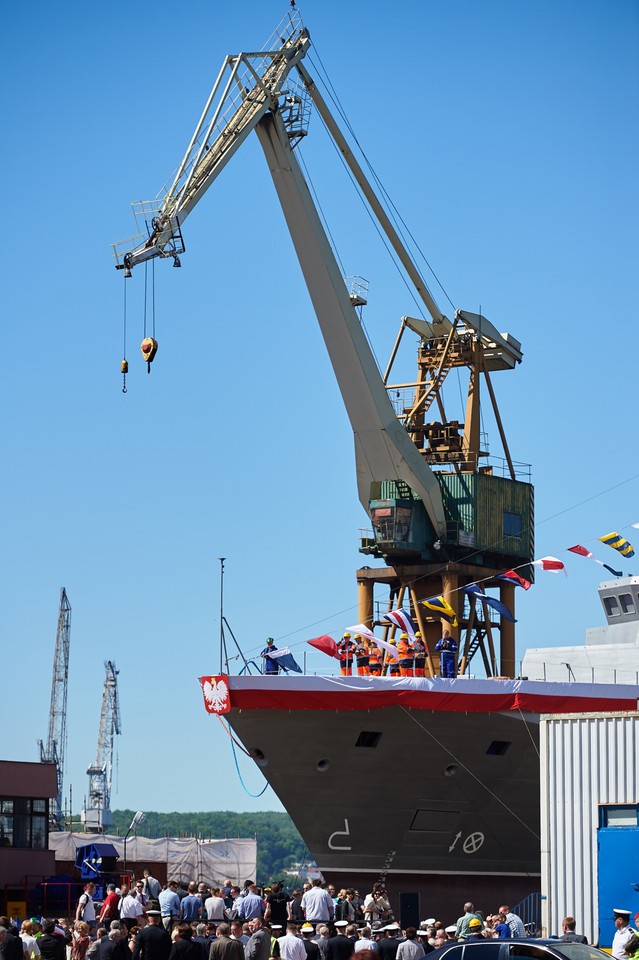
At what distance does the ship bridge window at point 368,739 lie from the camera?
37531 mm

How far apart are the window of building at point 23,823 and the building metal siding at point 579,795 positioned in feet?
56.9

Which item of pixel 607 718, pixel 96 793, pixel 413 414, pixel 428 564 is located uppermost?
pixel 413 414

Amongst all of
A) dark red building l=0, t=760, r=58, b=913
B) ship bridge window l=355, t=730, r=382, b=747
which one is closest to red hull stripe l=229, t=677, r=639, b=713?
ship bridge window l=355, t=730, r=382, b=747

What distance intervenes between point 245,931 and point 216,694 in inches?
548

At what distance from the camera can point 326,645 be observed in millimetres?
39188

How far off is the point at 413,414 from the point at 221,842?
103ft

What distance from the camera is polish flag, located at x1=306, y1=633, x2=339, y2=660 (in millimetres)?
38938

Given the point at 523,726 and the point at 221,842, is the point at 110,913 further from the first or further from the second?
the point at 221,842

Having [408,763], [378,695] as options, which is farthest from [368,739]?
[378,695]

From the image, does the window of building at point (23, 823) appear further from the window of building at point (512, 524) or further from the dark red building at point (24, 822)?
the window of building at point (512, 524)

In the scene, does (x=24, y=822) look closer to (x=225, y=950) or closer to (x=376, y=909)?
(x=376, y=909)

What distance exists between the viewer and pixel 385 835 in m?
38.9

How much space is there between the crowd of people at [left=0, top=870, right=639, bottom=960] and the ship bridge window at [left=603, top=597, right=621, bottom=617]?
57.3 ft

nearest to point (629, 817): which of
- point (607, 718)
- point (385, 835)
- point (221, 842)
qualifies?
point (607, 718)
